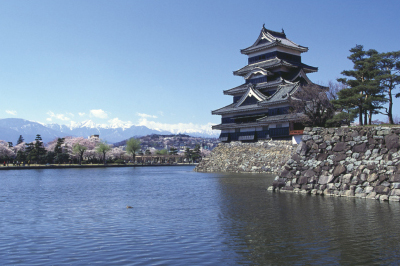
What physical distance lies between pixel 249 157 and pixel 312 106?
14.9 m

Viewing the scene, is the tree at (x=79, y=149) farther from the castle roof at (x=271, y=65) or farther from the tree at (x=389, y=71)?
the tree at (x=389, y=71)


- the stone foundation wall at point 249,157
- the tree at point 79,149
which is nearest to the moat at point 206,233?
the stone foundation wall at point 249,157

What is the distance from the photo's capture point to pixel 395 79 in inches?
1303

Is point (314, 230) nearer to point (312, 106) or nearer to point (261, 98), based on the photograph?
point (312, 106)

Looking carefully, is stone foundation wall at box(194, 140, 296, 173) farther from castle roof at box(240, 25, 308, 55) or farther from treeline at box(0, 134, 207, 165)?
treeline at box(0, 134, 207, 165)

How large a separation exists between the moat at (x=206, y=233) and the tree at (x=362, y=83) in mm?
13389

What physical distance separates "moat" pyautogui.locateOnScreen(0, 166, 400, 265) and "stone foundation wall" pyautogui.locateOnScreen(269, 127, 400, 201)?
1.18m

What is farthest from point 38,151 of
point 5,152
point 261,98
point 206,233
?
point 206,233

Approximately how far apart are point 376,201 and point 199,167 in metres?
51.7

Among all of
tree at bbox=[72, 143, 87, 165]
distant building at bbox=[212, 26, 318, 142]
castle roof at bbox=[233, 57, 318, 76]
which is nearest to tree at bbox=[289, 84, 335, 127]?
distant building at bbox=[212, 26, 318, 142]

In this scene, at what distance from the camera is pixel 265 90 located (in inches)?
2650

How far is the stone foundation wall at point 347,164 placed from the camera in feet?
66.7

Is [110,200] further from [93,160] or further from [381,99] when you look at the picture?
[93,160]

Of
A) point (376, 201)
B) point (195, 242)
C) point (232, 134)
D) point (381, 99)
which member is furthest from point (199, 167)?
point (195, 242)
